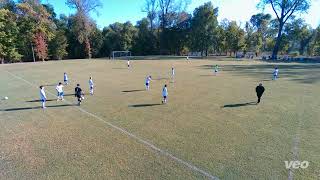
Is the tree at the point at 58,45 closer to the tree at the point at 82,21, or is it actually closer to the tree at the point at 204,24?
the tree at the point at 82,21

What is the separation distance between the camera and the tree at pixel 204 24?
75750 mm

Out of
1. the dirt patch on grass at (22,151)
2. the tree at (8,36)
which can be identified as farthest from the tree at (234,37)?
the dirt patch on grass at (22,151)

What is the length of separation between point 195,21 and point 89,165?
74.2 metres

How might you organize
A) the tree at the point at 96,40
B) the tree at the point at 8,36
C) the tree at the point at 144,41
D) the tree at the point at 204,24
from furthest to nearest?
the tree at the point at 144,41
the tree at the point at 96,40
the tree at the point at 204,24
the tree at the point at 8,36

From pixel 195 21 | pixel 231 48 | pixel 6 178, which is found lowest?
pixel 6 178

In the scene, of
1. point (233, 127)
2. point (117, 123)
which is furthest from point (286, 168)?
point (117, 123)

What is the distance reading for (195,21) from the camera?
77.5 metres

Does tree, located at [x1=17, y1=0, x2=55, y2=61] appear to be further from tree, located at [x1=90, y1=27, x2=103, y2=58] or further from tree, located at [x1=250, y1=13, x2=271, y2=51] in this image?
tree, located at [x1=250, y1=13, x2=271, y2=51]

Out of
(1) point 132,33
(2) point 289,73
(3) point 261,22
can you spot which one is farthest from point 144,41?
(2) point 289,73

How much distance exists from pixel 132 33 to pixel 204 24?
24.6 m

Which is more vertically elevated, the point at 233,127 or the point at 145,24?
the point at 145,24

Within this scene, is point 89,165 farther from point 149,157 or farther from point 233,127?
point 233,127

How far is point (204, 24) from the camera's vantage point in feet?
250

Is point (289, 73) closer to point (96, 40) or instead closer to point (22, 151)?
point (22, 151)
